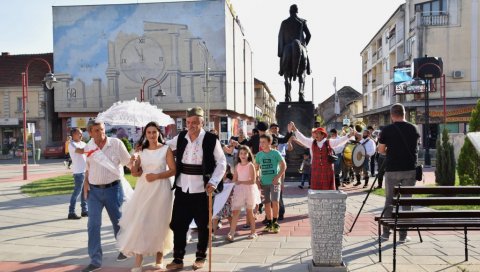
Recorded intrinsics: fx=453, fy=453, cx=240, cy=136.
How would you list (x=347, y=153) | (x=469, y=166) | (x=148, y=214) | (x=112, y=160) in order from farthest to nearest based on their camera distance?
(x=347, y=153) → (x=469, y=166) → (x=112, y=160) → (x=148, y=214)

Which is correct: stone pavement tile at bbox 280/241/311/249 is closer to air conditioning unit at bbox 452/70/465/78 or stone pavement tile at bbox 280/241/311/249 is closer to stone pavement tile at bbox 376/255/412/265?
stone pavement tile at bbox 376/255/412/265

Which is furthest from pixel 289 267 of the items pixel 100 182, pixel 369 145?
pixel 369 145

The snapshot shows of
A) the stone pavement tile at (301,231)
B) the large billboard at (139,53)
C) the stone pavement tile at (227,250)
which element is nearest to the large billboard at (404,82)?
the large billboard at (139,53)

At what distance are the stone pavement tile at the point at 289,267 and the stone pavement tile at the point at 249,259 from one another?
0.96ft

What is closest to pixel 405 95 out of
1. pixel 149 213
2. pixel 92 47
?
pixel 92 47

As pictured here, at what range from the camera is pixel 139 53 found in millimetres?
46219

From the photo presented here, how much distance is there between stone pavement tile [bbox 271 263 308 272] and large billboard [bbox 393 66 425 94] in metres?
36.5

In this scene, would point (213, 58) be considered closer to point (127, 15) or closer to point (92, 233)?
point (127, 15)

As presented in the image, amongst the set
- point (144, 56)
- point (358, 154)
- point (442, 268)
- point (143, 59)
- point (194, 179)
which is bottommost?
point (442, 268)

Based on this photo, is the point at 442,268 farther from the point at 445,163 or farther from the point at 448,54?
the point at 448,54

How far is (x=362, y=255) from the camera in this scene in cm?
610

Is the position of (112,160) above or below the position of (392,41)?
below

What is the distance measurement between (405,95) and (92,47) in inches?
1241

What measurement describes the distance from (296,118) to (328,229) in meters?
9.33
